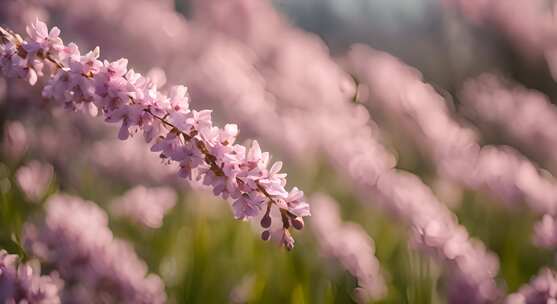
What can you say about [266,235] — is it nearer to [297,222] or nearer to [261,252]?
[297,222]

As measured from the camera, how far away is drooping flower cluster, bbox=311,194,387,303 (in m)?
1.33

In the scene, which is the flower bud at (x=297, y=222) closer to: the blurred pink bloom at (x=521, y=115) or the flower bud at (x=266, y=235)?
the flower bud at (x=266, y=235)

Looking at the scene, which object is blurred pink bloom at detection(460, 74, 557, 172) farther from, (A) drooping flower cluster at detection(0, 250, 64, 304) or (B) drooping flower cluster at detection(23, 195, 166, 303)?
(A) drooping flower cluster at detection(0, 250, 64, 304)

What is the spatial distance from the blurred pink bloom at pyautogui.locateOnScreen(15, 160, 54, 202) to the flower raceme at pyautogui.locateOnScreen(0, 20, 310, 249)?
701 millimetres

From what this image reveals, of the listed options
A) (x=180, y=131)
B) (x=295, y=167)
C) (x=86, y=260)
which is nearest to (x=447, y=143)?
(x=295, y=167)

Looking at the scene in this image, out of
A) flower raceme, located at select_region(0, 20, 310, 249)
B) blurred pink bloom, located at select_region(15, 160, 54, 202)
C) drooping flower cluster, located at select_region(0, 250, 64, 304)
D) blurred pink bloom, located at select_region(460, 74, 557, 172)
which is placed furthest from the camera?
blurred pink bloom, located at select_region(460, 74, 557, 172)

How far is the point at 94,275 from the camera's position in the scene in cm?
110

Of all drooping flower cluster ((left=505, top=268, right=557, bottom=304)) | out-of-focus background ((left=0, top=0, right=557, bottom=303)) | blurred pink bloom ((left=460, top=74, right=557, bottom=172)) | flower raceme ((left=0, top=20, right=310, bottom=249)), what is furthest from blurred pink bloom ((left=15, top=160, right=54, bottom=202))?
blurred pink bloom ((left=460, top=74, right=557, bottom=172))

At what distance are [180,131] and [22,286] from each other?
313 mm

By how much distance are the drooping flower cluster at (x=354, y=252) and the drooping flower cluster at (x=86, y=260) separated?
1.20 feet

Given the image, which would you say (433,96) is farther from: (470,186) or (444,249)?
(444,249)

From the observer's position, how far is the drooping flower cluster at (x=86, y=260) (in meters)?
1.09

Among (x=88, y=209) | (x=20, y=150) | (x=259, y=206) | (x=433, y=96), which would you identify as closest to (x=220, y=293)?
(x=88, y=209)

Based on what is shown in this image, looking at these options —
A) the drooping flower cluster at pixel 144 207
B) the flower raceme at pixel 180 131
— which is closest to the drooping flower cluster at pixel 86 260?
the flower raceme at pixel 180 131
